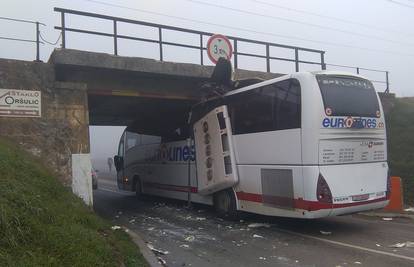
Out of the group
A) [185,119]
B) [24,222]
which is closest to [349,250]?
[24,222]

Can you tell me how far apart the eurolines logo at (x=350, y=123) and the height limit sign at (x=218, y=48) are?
569cm

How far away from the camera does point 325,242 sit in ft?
31.1

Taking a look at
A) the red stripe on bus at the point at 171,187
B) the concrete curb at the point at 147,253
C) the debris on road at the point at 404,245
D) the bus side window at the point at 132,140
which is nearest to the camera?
the concrete curb at the point at 147,253

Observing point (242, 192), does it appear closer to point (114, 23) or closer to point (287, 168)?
point (287, 168)

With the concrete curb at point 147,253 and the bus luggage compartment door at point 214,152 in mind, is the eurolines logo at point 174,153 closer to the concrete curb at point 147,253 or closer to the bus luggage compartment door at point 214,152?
the bus luggage compartment door at point 214,152

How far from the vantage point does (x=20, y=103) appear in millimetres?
11977

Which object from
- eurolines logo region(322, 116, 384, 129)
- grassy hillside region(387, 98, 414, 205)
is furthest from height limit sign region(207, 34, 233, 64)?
grassy hillside region(387, 98, 414, 205)

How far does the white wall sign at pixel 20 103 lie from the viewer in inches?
464

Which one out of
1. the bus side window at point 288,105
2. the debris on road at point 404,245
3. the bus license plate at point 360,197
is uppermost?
the bus side window at point 288,105

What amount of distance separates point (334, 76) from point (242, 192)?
12.0ft

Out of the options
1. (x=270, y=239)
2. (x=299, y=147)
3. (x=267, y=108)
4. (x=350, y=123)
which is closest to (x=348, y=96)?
(x=350, y=123)

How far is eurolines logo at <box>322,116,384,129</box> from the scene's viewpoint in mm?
10095

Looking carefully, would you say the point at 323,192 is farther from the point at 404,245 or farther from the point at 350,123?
the point at 404,245

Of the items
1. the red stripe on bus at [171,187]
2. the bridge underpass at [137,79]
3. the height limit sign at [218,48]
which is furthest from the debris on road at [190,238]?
the height limit sign at [218,48]
